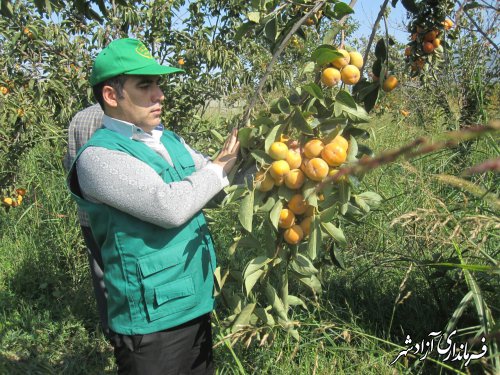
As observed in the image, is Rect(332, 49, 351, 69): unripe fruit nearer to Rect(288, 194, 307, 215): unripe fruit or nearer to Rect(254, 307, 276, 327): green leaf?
Rect(288, 194, 307, 215): unripe fruit

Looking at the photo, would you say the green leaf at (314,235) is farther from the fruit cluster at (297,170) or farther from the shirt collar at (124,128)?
the shirt collar at (124,128)

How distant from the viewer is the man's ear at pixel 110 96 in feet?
4.75

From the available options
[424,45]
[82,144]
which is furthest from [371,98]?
[82,144]

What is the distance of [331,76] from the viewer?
4.16 feet

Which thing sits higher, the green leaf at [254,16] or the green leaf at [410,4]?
the green leaf at [410,4]

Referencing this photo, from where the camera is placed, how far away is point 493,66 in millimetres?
2717

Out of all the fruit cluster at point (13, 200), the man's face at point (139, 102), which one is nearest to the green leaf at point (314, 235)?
the man's face at point (139, 102)

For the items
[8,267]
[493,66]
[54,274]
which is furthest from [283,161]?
[8,267]

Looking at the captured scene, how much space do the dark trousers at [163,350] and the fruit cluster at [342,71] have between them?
86 cm

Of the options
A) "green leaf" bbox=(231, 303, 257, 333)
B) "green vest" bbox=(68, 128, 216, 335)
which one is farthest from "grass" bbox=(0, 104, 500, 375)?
"green vest" bbox=(68, 128, 216, 335)

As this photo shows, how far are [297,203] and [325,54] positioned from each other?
1.31ft

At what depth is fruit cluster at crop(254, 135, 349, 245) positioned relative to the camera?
124 cm

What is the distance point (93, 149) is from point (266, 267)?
0.60 metres

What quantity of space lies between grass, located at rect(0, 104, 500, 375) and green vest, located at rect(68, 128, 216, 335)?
0.63ft
